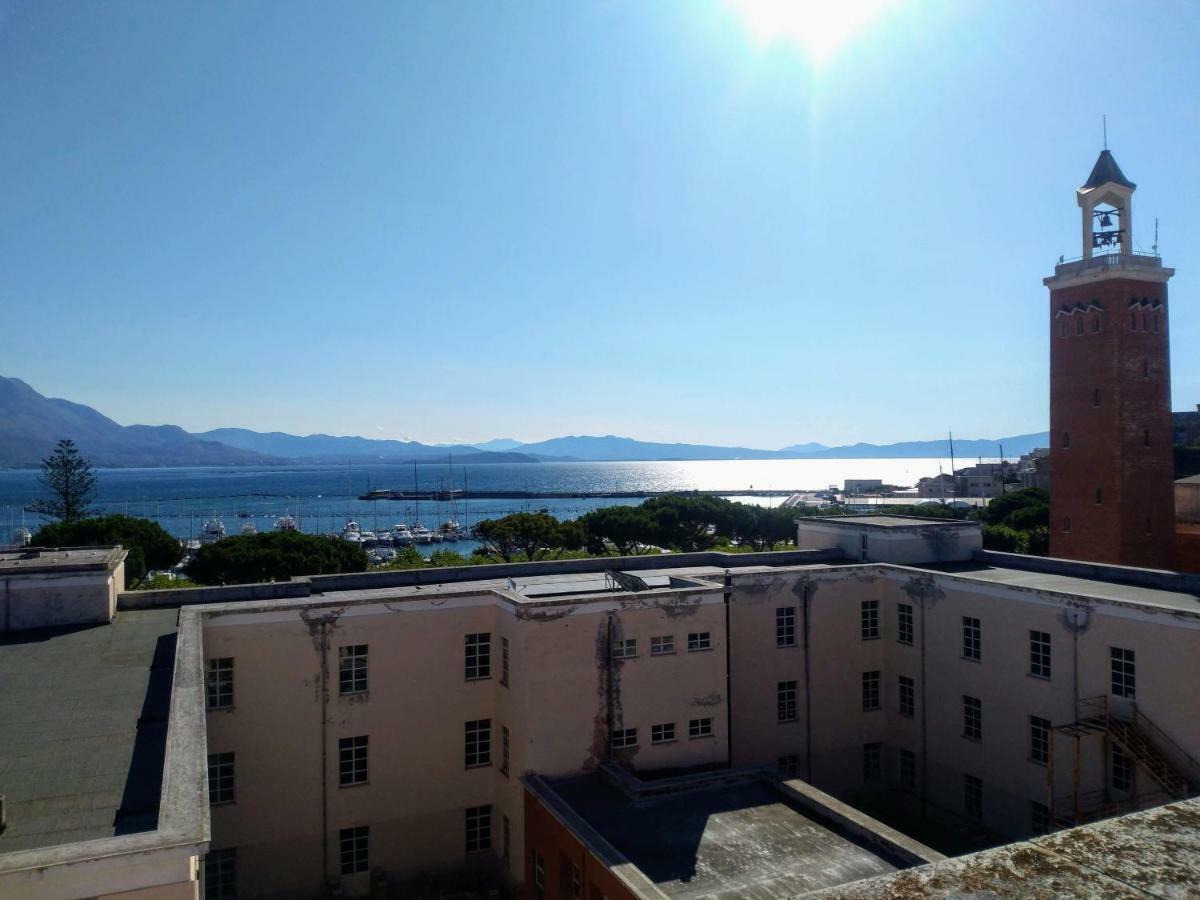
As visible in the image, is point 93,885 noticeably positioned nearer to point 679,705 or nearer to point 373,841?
point 373,841

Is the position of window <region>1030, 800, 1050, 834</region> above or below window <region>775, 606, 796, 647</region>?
below

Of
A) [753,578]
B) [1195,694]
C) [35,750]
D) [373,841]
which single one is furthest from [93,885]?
[1195,694]

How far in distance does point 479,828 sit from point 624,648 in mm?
7414

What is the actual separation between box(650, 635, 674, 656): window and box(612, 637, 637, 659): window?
593 millimetres

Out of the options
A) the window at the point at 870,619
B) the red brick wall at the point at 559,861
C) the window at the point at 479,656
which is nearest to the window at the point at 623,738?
the red brick wall at the point at 559,861

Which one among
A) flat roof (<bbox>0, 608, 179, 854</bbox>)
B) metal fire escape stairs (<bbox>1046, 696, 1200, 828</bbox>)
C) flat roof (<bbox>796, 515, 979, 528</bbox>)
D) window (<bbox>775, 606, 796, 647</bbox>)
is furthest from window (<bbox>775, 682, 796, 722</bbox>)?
flat roof (<bbox>0, 608, 179, 854</bbox>)

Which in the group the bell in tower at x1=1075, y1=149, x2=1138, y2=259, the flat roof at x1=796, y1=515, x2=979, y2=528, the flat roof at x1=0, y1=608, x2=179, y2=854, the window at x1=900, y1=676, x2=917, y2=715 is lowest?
the window at x1=900, y1=676, x2=917, y2=715

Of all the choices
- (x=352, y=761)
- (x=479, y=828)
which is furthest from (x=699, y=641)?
(x=352, y=761)

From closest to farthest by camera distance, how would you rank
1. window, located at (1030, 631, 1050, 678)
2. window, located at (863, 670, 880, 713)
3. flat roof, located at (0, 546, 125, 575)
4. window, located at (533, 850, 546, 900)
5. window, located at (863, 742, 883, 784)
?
window, located at (533, 850, 546, 900), flat roof, located at (0, 546, 125, 575), window, located at (1030, 631, 1050, 678), window, located at (863, 742, 883, 784), window, located at (863, 670, 880, 713)

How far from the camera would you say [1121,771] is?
2216 centimetres

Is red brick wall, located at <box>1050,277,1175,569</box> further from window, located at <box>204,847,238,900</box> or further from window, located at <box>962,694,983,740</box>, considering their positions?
window, located at <box>204,847,238,900</box>

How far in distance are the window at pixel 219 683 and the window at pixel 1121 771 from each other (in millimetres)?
24144

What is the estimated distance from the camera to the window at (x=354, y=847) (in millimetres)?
23875

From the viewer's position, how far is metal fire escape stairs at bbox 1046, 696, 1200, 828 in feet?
68.0
